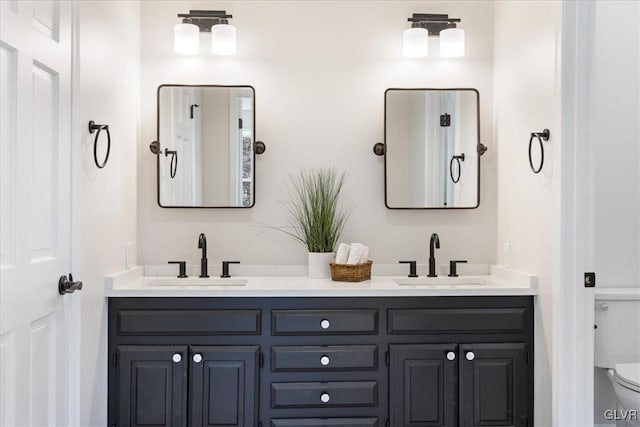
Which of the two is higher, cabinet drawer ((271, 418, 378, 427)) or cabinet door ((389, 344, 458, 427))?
cabinet door ((389, 344, 458, 427))

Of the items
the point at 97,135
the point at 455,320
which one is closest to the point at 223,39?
the point at 97,135

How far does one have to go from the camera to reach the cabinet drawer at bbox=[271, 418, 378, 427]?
7.47 feet

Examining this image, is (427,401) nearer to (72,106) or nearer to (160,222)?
(160,222)

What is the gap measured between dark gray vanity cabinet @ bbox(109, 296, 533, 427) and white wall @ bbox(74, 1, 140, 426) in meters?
0.14

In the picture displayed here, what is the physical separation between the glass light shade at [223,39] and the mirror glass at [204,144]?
193mm

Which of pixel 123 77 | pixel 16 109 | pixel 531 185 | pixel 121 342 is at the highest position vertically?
pixel 123 77

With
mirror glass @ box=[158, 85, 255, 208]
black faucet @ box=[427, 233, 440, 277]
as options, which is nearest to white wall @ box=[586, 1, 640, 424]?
black faucet @ box=[427, 233, 440, 277]

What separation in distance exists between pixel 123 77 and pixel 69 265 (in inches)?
41.9

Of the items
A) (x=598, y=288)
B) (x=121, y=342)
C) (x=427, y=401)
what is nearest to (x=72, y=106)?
(x=121, y=342)

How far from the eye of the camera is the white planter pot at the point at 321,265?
2.67m

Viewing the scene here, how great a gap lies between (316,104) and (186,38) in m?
0.77

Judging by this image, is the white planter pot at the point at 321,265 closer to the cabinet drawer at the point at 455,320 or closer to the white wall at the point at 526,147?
A: the cabinet drawer at the point at 455,320

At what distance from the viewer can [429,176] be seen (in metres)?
2.82

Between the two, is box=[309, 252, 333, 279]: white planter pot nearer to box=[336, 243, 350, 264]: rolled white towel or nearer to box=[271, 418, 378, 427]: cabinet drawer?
box=[336, 243, 350, 264]: rolled white towel
